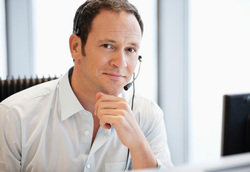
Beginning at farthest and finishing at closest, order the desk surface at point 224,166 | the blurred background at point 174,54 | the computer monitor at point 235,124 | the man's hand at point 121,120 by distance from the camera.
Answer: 1. the blurred background at point 174,54
2. the man's hand at point 121,120
3. the computer monitor at point 235,124
4. the desk surface at point 224,166

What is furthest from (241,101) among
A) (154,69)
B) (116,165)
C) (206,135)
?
(154,69)

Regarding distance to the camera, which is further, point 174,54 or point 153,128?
point 174,54

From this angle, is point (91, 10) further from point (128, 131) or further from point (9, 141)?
point (9, 141)

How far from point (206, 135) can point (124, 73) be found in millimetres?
1841

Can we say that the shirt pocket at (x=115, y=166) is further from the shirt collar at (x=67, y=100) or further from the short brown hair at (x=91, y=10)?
the short brown hair at (x=91, y=10)

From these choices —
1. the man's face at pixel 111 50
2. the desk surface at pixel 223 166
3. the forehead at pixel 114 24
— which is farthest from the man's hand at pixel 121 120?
the desk surface at pixel 223 166

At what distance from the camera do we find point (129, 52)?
4.29 ft

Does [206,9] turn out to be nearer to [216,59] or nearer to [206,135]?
[216,59]

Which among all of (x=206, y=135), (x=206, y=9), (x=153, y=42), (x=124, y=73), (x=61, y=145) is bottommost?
(x=206, y=135)

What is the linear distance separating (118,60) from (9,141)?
581mm

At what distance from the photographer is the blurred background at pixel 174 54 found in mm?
2658

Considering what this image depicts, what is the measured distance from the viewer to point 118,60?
1255mm

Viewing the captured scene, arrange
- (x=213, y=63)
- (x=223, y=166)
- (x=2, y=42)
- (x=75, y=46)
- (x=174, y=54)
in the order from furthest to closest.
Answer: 1. (x=174, y=54)
2. (x=2, y=42)
3. (x=213, y=63)
4. (x=75, y=46)
5. (x=223, y=166)

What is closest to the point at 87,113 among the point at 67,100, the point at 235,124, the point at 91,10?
the point at 67,100
